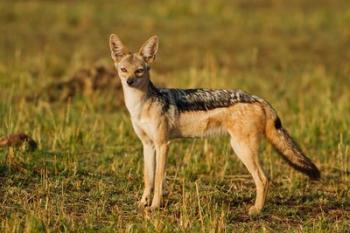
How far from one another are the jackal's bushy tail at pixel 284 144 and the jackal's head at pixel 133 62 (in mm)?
1254

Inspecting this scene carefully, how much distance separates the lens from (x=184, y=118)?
26.9ft

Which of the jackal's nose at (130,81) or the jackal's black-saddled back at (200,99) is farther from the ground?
the jackal's nose at (130,81)

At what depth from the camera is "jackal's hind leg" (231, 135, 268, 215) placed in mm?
8117

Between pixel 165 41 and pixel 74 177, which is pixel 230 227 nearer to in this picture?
pixel 74 177

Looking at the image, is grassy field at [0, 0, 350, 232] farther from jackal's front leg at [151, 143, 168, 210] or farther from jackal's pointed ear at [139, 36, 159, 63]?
jackal's pointed ear at [139, 36, 159, 63]

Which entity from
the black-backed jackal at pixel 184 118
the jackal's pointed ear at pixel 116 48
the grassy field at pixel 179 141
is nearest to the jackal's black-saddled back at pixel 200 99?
the black-backed jackal at pixel 184 118

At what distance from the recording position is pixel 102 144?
35.0ft

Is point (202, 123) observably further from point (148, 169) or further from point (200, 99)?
point (148, 169)

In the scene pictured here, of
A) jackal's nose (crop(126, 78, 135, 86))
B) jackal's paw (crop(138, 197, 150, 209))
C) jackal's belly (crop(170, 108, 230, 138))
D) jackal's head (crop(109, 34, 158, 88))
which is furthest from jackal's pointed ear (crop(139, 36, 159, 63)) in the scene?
jackal's paw (crop(138, 197, 150, 209))

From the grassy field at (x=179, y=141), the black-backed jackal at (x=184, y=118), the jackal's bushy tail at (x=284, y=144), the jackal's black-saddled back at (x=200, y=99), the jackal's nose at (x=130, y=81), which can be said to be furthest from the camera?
the jackal's bushy tail at (x=284, y=144)

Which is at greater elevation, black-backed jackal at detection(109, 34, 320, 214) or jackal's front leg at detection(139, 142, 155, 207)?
black-backed jackal at detection(109, 34, 320, 214)

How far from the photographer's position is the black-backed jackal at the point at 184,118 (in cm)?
806

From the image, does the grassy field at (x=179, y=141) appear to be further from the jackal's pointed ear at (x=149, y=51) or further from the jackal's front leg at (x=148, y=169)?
the jackal's pointed ear at (x=149, y=51)

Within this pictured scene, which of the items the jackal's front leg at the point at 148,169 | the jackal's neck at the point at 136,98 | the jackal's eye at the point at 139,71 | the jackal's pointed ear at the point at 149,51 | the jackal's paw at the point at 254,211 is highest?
the jackal's pointed ear at the point at 149,51
